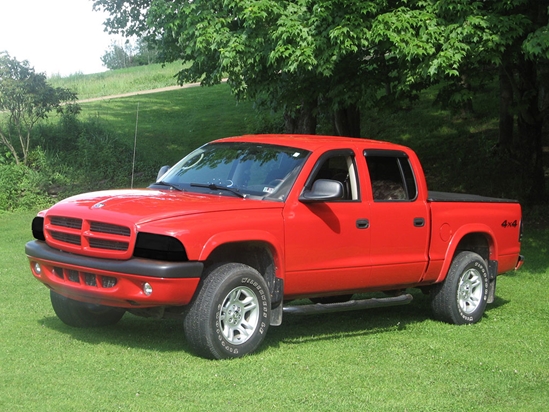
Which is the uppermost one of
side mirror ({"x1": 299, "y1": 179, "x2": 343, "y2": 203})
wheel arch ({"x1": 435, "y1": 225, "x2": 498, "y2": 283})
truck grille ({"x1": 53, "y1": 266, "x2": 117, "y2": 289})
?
side mirror ({"x1": 299, "y1": 179, "x2": 343, "y2": 203})

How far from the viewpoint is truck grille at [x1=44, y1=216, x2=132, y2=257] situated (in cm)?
715

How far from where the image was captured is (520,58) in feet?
55.4

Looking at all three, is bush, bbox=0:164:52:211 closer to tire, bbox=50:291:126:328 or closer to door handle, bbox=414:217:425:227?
tire, bbox=50:291:126:328

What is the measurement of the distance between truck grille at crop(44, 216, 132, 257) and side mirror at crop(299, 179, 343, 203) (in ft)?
5.66

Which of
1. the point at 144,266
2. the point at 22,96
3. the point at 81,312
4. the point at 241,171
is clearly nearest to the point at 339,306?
the point at 241,171

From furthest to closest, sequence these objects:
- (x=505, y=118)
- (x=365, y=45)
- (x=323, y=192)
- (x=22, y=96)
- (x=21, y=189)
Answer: (x=22, y=96) < (x=21, y=189) < (x=505, y=118) < (x=365, y=45) < (x=323, y=192)

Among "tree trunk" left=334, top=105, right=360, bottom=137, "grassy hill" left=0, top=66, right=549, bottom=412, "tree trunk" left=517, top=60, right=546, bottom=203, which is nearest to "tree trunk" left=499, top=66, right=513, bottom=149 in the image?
"tree trunk" left=517, top=60, right=546, bottom=203

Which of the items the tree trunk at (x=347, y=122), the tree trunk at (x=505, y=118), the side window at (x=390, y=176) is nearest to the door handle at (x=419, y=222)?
the side window at (x=390, y=176)

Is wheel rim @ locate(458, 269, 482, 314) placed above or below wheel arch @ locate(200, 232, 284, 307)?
below

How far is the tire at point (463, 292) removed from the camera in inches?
380

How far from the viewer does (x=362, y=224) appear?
8547mm

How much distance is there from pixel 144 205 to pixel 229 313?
3.78 ft

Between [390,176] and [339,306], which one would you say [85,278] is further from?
[390,176]

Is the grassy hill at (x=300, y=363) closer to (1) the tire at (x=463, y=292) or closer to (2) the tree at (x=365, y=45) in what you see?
(1) the tire at (x=463, y=292)
